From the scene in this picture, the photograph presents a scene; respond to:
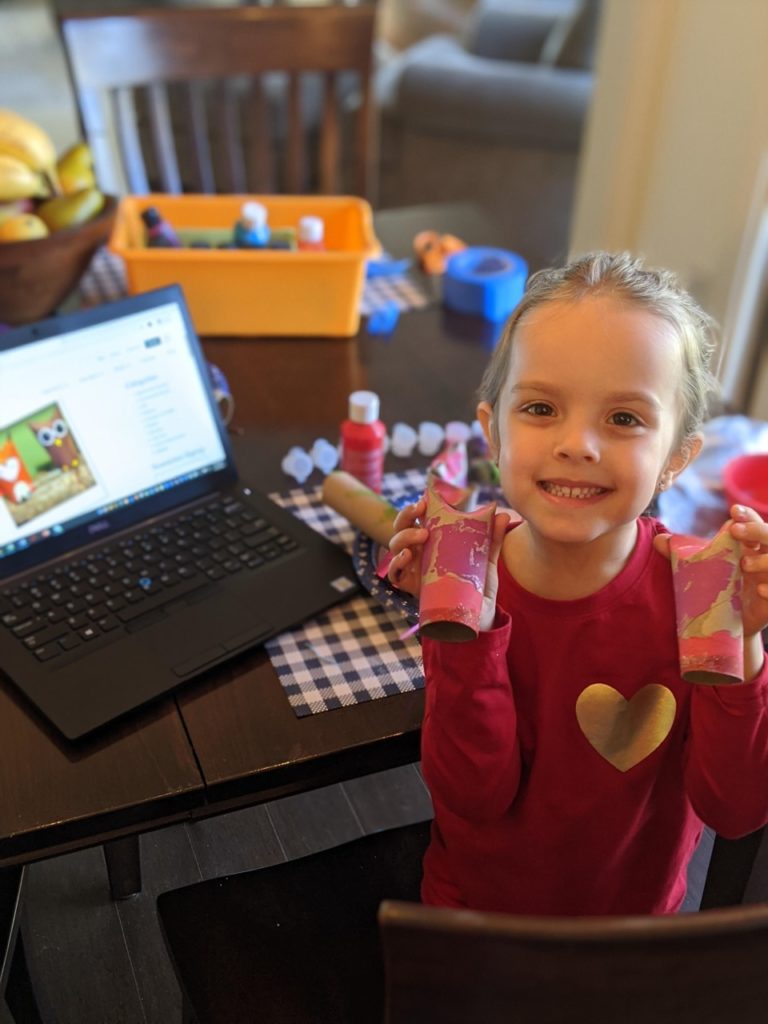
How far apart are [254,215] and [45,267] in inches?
12.8

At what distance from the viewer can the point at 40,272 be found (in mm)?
1498

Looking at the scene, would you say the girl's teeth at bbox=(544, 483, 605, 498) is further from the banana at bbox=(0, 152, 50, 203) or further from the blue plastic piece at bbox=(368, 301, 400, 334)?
the banana at bbox=(0, 152, 50, 203)

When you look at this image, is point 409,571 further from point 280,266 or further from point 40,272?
point 40,272

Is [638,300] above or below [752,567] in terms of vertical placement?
above

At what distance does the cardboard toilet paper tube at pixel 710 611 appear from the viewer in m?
0.73

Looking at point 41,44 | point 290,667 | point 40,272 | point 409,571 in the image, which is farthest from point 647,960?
point 41,44

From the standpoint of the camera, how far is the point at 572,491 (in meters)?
0.81

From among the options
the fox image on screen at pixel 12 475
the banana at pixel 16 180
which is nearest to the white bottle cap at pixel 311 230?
the banana at pixel 16 180

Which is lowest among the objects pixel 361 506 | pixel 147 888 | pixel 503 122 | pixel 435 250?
pixel 147 888

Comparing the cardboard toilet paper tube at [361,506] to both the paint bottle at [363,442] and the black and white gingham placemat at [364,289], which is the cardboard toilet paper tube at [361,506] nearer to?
the paint bottle at [363,442]

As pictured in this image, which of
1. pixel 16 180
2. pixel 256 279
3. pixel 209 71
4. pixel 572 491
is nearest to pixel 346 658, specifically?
pixel 572 491

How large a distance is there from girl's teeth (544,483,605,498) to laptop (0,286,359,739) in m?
0.32

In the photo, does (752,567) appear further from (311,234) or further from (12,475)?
(311,234)

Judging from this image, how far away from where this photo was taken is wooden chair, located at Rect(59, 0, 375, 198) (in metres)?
1.94
